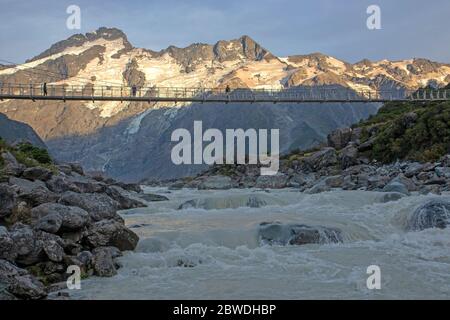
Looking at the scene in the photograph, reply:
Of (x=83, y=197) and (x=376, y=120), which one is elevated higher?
(x=376, y=120)

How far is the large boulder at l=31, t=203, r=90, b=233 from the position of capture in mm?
13445

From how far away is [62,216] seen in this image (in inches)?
537

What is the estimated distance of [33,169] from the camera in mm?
20078

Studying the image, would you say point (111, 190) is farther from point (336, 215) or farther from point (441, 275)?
point (441, 275)

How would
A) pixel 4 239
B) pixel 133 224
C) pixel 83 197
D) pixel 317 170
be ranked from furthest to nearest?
pixel 317 170 < pixel 133 224 < pixel 83 197 < pixel 4 239

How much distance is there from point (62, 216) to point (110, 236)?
4.66 feet

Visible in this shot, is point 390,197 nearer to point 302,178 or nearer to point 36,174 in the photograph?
point 36,174

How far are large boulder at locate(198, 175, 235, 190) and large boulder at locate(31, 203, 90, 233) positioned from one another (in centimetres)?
3653

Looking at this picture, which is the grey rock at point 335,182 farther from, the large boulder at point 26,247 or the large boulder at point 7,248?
the large boulder at point 7,248

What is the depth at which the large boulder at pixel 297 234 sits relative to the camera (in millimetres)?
15242

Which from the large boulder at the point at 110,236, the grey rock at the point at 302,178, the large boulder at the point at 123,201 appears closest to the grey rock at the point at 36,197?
the large boulder at the point at 110,236

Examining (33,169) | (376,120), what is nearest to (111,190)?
(33,169)

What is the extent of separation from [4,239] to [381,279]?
28.5 feet

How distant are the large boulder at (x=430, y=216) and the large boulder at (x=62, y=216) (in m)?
10.6
